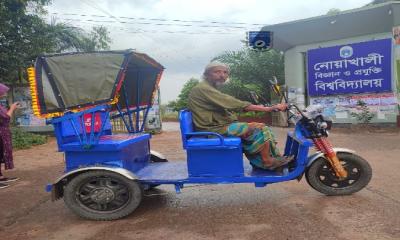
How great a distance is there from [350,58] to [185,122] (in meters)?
12.0

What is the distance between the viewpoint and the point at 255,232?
4.11 meters

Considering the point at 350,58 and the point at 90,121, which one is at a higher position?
the point at 350,58

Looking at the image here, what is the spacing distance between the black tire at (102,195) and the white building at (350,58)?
32.2 feet

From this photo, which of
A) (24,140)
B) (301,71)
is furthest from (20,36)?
(301,71)

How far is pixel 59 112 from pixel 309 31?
13.2m

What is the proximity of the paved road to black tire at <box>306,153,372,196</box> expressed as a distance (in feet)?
0.42

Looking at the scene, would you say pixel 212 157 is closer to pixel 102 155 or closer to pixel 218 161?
pixel 218 161

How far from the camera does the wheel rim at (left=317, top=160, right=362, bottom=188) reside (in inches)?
201

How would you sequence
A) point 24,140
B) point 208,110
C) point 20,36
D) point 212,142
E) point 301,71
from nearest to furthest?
point 212,142, point 208,110, point 24,140, point 20,36, point 301,71

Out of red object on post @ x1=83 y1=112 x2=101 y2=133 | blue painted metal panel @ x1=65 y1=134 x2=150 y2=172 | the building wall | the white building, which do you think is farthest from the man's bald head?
the building wall

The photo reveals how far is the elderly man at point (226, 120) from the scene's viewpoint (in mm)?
4871

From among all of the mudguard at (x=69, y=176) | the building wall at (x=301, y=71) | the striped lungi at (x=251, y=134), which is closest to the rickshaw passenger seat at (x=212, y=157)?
the striped lungi at (x=251, y=134)

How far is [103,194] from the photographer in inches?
188

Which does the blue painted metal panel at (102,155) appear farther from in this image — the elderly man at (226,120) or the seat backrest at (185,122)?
the elderly man at (226,120)
